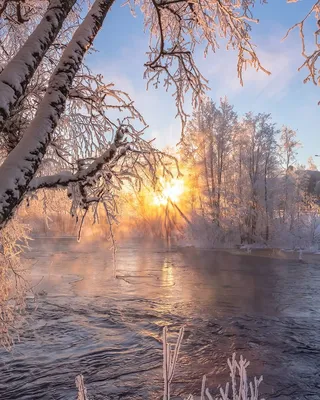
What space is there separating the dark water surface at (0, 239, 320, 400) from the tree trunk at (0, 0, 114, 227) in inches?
164

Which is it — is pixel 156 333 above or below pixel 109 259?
below

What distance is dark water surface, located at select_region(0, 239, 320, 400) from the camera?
7.00 metres

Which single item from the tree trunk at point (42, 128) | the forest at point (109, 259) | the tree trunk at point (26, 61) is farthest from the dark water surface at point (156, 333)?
the tree trunk at point (26, 61)

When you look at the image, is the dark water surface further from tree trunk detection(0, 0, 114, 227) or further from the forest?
tree trunk detection(0, 0, 114, 227)

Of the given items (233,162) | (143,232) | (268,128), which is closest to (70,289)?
(143,232)

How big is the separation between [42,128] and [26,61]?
16.9 inches

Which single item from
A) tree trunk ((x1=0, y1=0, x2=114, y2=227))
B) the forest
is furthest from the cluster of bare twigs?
tree trunk ((x1=0, y1=0, x2=114, y2=227))

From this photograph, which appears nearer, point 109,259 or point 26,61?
point 26,61

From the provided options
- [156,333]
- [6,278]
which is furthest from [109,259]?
[6,278]

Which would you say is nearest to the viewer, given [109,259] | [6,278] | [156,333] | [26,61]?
[26,61]

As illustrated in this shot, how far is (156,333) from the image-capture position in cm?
987

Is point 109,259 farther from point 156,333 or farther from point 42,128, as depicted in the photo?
point 42,128

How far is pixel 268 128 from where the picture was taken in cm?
3916

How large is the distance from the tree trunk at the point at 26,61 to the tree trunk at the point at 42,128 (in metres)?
0.15
